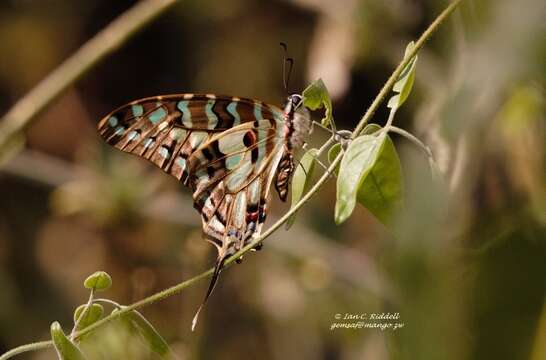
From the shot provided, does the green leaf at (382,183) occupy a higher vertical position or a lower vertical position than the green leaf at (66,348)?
higher

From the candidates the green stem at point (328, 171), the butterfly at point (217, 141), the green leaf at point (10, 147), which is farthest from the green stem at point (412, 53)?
the green leaf at point (10, 147)

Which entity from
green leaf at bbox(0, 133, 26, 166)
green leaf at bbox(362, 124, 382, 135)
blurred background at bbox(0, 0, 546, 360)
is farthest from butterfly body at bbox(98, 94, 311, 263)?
green leaf at bbox(0, 133, 26, 166)

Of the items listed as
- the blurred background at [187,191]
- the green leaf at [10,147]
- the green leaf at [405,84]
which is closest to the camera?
the green leaf at [405,84]

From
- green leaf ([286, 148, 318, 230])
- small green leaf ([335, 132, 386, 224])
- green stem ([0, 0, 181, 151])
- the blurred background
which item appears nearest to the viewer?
small green leaf ([335, 132, 386, 224])

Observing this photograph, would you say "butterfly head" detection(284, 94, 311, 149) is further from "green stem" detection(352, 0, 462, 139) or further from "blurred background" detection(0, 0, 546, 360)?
"green stem" detection(352, 0, 462, 139)

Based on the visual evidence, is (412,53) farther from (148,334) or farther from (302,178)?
(148,334)

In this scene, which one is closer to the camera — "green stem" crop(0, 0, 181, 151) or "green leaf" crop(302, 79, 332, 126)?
"green leaf" crop(302, 79, 332, 126)

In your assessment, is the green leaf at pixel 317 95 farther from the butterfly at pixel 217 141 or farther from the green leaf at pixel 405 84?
the butterfly at pixel 217 141
